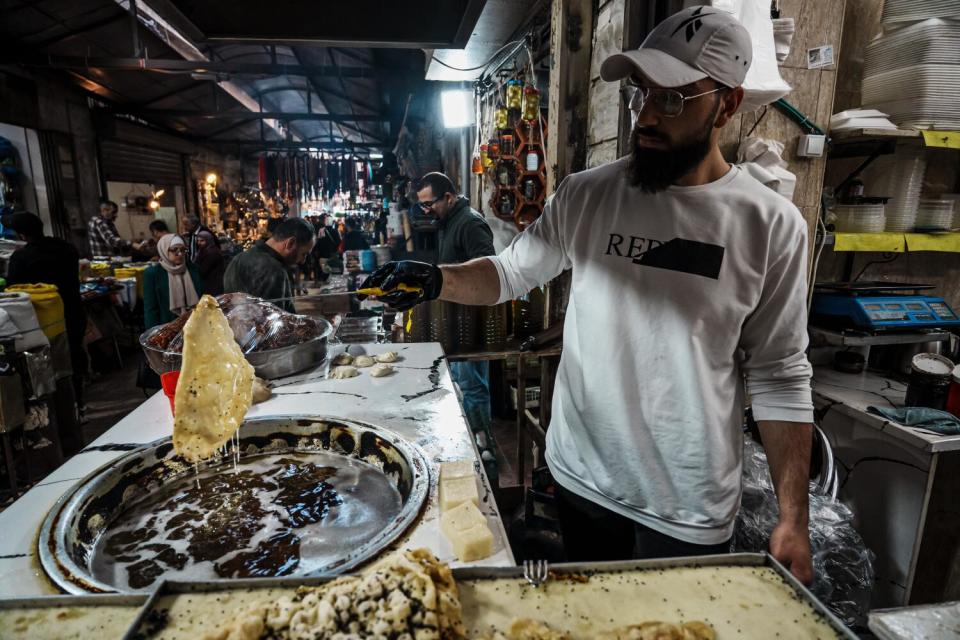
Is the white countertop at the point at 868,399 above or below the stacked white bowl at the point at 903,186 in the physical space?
below

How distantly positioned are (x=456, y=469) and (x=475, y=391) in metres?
3.02

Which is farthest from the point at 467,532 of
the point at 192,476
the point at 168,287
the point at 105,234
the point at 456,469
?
the point at 105,234

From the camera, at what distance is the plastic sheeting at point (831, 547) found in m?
2.17

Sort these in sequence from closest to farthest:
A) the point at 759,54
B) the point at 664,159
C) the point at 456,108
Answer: the point at 664,159, the point at 759,54, the point at 456,108

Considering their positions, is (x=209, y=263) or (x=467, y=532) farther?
(x=209, y=263)

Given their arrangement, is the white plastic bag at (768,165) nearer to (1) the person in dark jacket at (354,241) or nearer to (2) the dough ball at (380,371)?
(2) the dough ball at (380,371)

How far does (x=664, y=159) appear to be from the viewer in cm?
162

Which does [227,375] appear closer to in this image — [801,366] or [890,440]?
[801,366]

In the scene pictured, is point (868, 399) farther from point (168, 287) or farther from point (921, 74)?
point (168, 287)

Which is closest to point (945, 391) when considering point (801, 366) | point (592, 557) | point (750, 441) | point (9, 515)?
point (750, 441)

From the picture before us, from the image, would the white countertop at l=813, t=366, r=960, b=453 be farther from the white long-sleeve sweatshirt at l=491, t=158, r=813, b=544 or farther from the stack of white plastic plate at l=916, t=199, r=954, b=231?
the white long-sleeve sweatshirt at l=491, t=158, r=813, b=544

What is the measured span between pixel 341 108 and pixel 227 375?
12938 millimetres

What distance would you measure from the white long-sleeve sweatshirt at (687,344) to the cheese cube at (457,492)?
53 centimetres

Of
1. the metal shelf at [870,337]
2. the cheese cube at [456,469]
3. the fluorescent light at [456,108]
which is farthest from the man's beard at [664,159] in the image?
the fluorescent light at [456,108]
